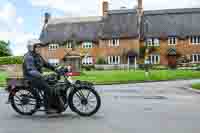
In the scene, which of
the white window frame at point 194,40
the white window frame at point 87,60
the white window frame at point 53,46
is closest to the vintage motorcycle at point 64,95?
the white window frame at point 194,40

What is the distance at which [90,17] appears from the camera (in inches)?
3125

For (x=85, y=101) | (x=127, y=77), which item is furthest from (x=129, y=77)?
(x=85, y=101)

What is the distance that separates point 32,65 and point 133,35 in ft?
203

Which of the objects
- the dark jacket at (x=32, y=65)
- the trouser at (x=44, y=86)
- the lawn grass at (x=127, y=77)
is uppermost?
the dark jacket at (x=32, y=65)

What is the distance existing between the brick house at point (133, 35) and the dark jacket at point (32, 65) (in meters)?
58.8

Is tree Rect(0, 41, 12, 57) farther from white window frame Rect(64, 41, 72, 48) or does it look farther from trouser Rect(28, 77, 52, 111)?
trouser Rect(28, 77, 52, 111)

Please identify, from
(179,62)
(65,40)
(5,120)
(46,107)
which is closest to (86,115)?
(46,107)

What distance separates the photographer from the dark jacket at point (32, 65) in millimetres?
11594

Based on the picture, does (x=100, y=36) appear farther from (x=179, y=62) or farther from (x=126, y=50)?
(x=179, y=62)

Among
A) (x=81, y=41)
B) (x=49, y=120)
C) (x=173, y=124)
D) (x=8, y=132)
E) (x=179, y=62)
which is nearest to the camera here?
(x=8, y=132)

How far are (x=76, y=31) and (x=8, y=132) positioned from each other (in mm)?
68801

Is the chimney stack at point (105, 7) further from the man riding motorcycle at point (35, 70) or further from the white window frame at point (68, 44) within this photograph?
the man riding motorcycle at point (35, 70)

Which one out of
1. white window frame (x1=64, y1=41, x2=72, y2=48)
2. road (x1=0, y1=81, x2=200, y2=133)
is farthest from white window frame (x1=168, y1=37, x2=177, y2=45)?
road (x1=0, y1=81, x2=200, y2=133)

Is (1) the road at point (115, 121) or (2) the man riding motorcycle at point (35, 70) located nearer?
(1) the road at point (115, 121)
